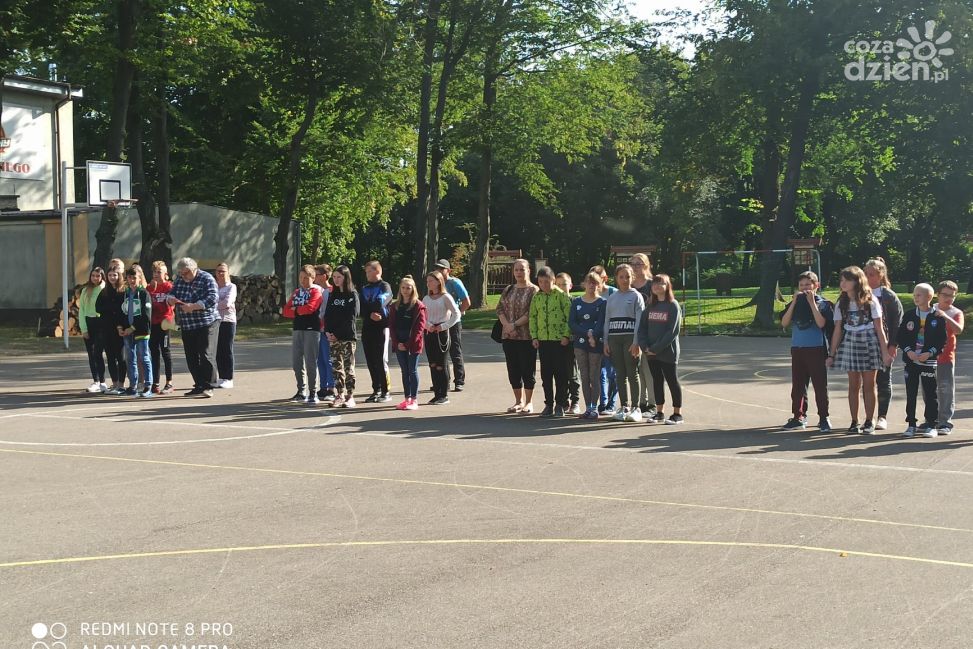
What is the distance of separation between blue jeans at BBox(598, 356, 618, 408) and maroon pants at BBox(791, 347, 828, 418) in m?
2.33

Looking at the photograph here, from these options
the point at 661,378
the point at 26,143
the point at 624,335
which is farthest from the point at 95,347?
the point at 26,143

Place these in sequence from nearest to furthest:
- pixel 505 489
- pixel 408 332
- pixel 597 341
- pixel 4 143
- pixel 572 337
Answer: pixel 505 489
pixel 597 341
pixel 572 337
pixel 408 332
pixel 4 143

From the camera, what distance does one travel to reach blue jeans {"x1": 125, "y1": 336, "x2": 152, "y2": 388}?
1611cm

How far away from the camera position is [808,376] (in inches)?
504

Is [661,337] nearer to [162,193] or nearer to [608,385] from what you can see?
[608,385]

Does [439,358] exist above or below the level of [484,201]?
below

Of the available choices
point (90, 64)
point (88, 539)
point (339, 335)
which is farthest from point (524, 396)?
point (90, 64)

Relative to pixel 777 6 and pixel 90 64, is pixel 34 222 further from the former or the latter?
pixel 777 6

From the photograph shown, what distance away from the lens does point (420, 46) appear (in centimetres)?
3678

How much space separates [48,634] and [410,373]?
9467 millimetres

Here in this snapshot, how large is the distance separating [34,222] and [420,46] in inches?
533

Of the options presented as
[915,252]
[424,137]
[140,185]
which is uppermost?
[424,137]

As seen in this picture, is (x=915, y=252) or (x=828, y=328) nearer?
(x=828, y=328)

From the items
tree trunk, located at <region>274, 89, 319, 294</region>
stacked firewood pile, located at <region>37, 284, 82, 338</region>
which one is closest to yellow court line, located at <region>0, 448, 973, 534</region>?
stacked firewood pile, located at <region>37, 284, 82, 338</region>
